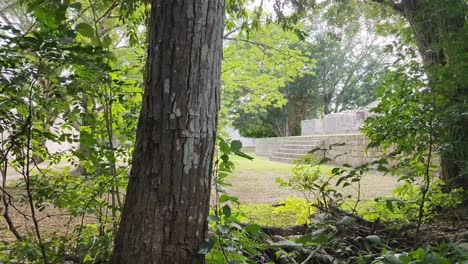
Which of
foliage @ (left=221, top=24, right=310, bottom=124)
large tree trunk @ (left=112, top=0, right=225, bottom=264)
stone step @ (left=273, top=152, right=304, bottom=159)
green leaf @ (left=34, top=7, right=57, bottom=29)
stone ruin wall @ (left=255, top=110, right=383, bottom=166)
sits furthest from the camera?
stone step @ (left=273, top=152, right=304, bottom=159)

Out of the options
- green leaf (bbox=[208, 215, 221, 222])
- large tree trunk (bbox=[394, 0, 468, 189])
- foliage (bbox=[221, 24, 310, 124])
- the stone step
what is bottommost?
the stone step

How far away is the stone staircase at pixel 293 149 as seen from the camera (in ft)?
42.1

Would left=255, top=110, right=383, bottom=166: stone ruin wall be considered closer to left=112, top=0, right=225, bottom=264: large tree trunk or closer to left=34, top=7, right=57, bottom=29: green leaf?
left=112, top=0, right=225, bottom=264: large tree trunk

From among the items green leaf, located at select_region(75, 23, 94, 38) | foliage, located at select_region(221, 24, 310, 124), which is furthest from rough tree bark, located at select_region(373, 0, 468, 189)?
foliage, located at select_region(221, 24, 310, 124)

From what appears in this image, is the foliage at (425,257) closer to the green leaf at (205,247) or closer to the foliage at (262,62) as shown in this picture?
the green leaf at (205,247)

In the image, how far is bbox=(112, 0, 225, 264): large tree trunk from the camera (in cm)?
101

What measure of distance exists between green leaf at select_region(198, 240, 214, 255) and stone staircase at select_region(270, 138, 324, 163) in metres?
11.5

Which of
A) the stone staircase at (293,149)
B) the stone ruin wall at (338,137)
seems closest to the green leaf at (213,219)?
the stone ruin wall at (338,137)

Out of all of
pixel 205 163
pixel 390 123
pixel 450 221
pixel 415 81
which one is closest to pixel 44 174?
pixel 205 163

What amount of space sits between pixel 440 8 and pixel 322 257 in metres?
1.48

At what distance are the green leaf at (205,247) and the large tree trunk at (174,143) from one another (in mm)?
44

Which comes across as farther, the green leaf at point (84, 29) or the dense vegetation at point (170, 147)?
the green leaf at point (84, 29)

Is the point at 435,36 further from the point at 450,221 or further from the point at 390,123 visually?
the point at 450,221

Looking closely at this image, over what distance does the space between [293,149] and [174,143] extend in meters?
13.5
